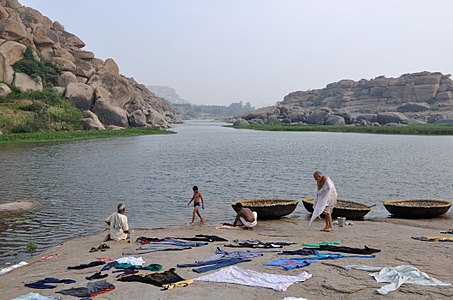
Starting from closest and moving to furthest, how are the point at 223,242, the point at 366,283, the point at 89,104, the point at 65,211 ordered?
the point at 366,283 → the point at 223,242 → the point at 65,211 → the point at 89,104

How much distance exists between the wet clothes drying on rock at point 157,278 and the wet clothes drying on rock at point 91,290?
43 cm

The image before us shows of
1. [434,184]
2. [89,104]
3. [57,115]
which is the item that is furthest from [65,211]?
[89,104]

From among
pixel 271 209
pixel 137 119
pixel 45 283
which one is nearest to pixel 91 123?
pixel 137 119

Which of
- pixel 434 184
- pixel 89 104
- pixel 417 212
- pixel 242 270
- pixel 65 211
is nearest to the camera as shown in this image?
pixel 242 270

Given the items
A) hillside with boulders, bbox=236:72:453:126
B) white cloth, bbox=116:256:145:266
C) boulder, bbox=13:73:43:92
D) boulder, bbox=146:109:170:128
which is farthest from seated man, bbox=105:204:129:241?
hillside with boulders, bbox=236:72:453:126

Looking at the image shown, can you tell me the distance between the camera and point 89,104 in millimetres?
66500

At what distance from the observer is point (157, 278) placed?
26.3ft

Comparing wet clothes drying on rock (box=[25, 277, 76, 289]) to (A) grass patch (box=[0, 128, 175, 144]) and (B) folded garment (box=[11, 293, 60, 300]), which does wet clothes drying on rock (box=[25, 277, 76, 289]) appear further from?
(A) grass patch (box=[0, 128, 175, 144])

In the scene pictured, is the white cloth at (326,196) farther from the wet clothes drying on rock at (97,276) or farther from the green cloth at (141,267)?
the wet clothes drying on rock at (97,276)

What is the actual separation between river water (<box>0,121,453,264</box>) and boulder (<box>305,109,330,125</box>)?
4985cm

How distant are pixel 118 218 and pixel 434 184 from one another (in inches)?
774

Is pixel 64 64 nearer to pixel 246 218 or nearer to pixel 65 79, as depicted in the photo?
pixel 65 79

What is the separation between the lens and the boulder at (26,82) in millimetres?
61406

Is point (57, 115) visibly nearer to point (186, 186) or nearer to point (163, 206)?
point (186, 186)
